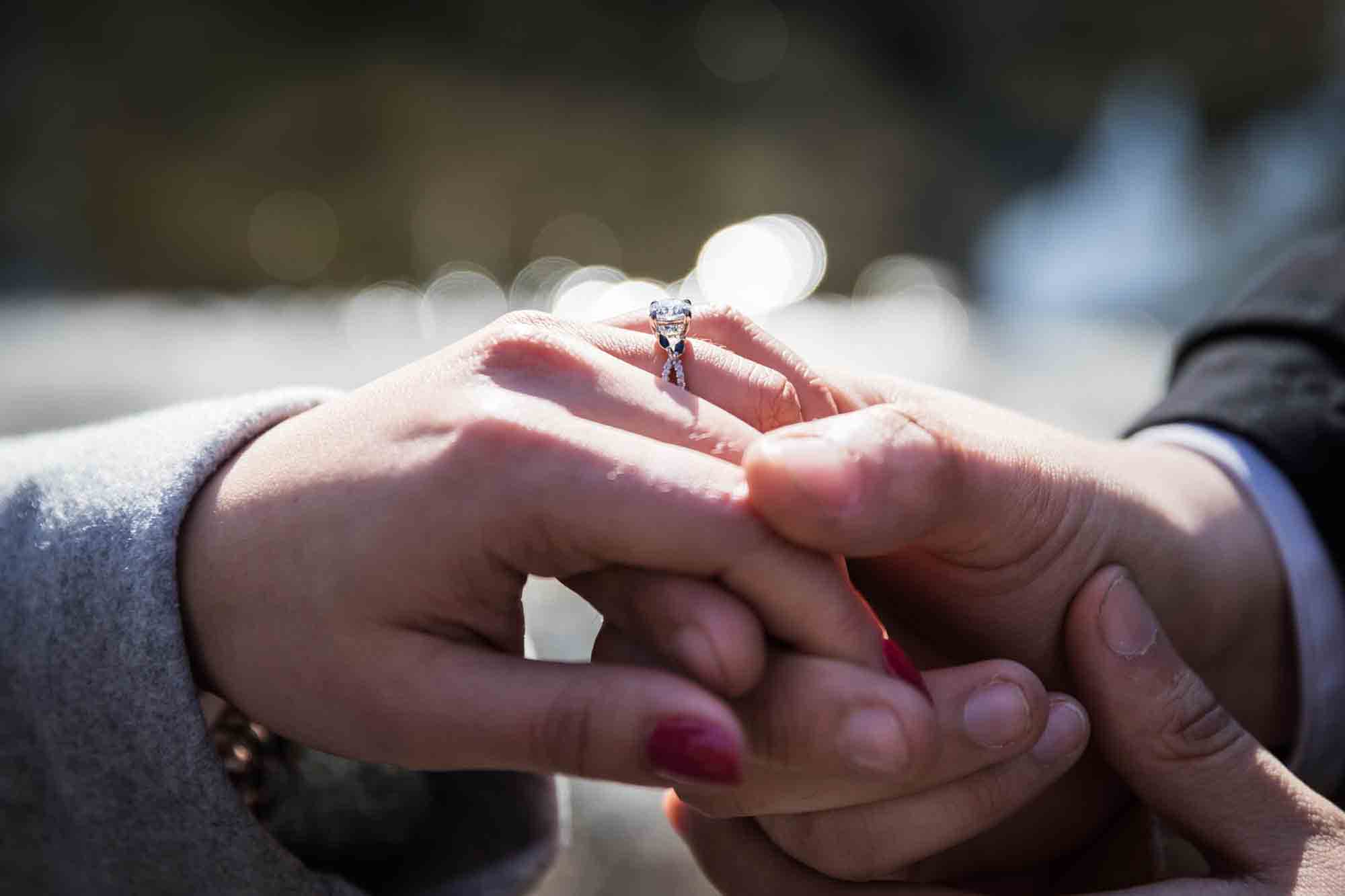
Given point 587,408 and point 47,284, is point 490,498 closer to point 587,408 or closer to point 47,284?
point 587,408

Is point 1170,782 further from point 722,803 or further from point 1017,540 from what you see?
point 722,803

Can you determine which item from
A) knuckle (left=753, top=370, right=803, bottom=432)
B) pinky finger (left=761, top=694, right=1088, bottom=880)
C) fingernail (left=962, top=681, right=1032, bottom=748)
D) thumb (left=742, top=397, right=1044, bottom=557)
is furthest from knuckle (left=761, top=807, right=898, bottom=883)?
knuckle (left=753, top=370, right=803, bottom=432)

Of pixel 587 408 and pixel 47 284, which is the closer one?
pixel 587 408

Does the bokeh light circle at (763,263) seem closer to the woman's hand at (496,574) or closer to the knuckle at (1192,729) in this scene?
the knuckle at (1192,729)

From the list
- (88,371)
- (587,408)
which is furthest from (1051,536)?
(88,371)

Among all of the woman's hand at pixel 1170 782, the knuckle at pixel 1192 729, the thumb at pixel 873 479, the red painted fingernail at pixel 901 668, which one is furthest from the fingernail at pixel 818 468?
the knuckle at pixel 1192 729

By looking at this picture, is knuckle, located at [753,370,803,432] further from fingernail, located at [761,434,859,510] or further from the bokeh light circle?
the bokeh light circle
